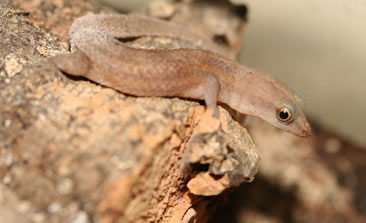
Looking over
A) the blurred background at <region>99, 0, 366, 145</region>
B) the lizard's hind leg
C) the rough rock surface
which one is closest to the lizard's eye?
the rough rock surface

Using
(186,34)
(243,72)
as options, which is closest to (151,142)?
(243,72)

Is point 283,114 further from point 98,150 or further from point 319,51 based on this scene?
point 319,51

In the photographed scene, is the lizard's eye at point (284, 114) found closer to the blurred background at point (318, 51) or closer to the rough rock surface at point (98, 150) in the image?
the rough rock surface at point (98, 150)

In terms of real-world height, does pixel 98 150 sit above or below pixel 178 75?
below

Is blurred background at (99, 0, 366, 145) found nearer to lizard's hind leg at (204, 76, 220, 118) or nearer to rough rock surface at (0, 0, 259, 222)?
lizard's hind leg at (204, 76, 220, 118)

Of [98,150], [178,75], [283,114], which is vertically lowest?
[98,150]

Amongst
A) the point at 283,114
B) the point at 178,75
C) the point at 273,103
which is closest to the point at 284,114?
the point at 283,114

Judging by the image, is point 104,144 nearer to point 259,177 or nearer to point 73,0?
point 73,0
